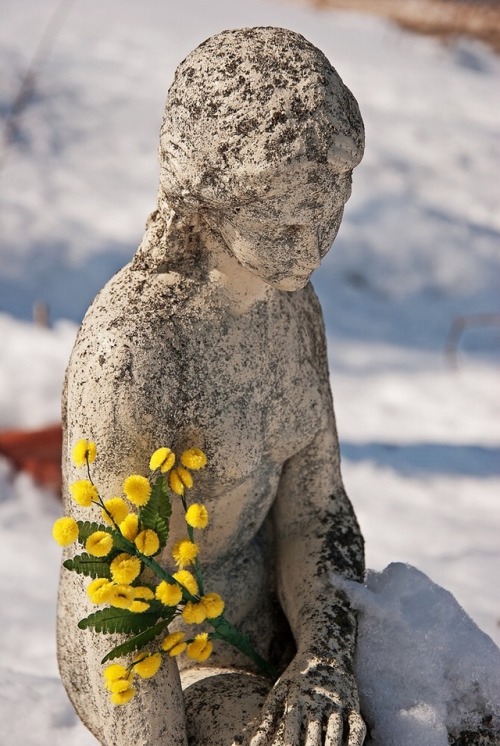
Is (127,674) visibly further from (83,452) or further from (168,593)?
(83,452)

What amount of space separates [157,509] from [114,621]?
158mm

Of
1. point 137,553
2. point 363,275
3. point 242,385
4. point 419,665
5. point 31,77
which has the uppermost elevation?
point 31,77

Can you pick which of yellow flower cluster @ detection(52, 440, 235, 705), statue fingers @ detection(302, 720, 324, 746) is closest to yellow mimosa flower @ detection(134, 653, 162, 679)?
yellow flower cluster @ detection(52, 440, 235, 705)

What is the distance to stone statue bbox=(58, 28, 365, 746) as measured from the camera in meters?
1.21

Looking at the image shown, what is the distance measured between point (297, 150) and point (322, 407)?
0.55 metres

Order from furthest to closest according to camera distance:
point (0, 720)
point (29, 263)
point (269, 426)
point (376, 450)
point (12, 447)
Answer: point (29, 263), point (376, 450), point (12, 447), point (0, 720), point (269, 426)

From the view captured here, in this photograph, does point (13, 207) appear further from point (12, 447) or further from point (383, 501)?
point (383, 501)

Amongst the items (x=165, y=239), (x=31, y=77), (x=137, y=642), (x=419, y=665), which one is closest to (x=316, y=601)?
(x=419, y=665)

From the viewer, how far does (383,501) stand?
3791 millimetres

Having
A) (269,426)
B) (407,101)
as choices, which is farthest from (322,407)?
(407,101)

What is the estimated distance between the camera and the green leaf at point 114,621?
1.31m

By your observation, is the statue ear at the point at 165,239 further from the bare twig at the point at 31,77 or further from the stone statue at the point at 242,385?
the bare twig at the point at 31,77

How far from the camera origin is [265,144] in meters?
1.18

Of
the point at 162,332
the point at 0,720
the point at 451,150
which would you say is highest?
the point at 451,150
